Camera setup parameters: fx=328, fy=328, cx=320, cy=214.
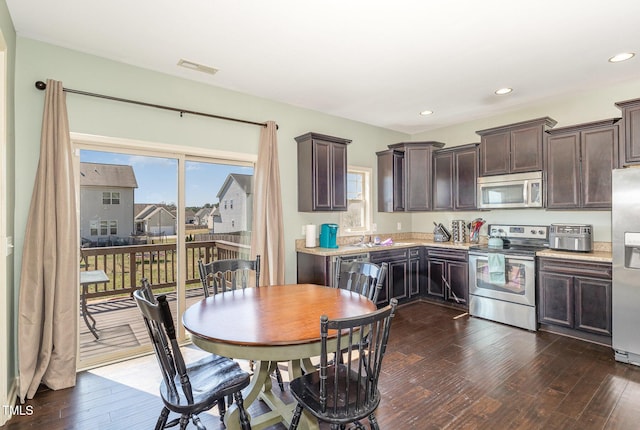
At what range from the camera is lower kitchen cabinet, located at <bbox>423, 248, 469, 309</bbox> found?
462cm

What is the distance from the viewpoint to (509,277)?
4.07 meters


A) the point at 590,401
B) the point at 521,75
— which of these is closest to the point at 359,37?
the point at 521,75

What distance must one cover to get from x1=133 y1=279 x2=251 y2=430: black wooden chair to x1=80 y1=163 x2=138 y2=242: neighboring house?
4.83 feet

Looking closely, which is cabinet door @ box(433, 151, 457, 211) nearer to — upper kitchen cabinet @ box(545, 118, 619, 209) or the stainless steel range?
the stainless steel range

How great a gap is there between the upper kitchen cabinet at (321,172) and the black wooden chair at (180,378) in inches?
99.1

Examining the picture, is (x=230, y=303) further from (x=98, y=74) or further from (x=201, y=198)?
(x=98, y=74)

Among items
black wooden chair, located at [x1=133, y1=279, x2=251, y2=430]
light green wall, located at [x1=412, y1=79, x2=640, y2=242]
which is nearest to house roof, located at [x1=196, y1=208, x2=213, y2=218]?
black wooden chair, located at [x1=133, y1=279, x2=251, y2=430]

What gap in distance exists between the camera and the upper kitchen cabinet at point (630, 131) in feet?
10.6

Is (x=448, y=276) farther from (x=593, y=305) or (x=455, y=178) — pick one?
(x=593, y=305)

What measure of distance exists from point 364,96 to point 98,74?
2.79 metres

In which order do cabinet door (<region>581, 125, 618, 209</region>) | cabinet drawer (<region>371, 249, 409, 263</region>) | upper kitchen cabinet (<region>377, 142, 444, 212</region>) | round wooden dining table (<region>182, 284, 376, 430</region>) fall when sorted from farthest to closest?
upper kitchen cabinet (<region>377, 142, 444, 212</region>), cabinet drawer (<region>371, 249, 409, 263</region>), cabinet door (<region>581, 125, 618, 209</region>), round wooden dining table (<region>182, 284, 376, 430</region>)

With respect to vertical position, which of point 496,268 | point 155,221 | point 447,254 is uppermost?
point 155,221

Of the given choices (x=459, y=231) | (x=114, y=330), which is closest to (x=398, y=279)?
(x=459, y=231)

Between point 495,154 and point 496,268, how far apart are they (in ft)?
5.09
